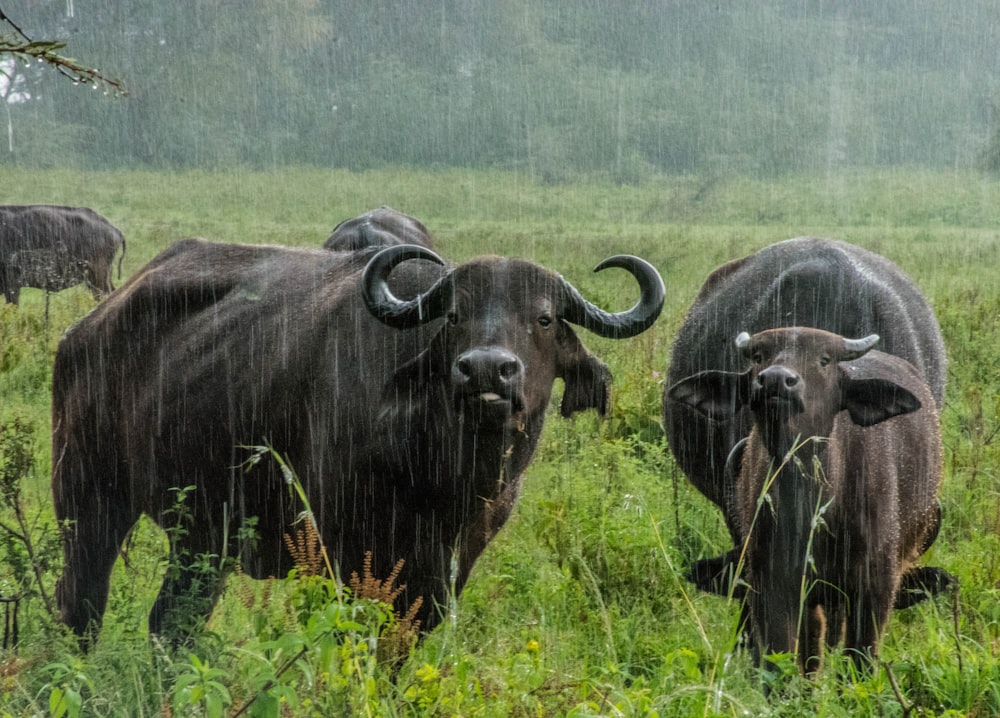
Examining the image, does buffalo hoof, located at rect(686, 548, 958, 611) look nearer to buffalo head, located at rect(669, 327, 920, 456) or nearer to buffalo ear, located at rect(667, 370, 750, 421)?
buffalo ear, located at rect(667, 370, 750, 421)

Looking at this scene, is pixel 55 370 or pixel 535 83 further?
pixel 535 83

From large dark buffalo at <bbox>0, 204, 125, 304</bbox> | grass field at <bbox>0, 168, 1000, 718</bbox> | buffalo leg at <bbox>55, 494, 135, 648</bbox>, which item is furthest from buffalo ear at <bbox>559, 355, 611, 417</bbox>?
large dark buffalo at <bbox>0, 204, 125, 304</bbox>

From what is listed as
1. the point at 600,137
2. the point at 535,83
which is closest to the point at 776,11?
the point at 535,83

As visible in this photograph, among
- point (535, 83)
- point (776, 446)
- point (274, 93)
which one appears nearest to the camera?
point (776, 446)

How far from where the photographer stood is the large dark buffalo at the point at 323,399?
4.95m

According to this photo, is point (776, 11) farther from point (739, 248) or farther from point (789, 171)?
point (739, 248)

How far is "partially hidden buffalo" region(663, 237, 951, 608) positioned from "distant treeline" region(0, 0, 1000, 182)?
156ft

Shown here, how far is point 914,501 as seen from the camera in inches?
206

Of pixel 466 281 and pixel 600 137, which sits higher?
pixel 466 281

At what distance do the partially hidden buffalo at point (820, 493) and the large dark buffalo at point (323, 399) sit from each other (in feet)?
2.54

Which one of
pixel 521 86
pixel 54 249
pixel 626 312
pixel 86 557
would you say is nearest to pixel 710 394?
pixel 626 312

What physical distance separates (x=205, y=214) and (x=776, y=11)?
254 ft

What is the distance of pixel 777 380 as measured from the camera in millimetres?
4430

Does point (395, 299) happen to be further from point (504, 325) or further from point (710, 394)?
point (710, 394)
